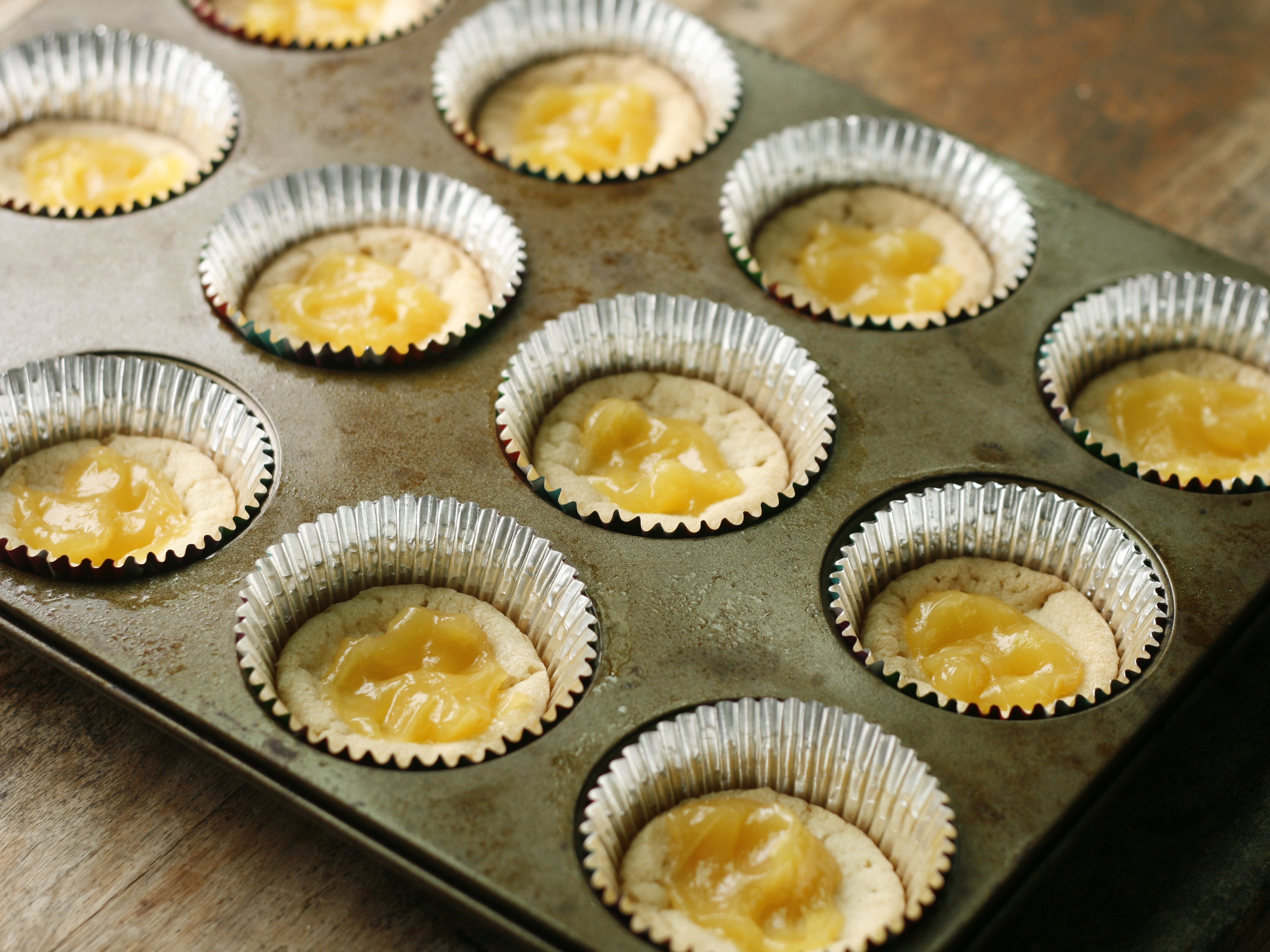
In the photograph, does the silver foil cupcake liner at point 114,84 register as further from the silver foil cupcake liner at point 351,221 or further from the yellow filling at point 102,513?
the yellow filling at point 102,513

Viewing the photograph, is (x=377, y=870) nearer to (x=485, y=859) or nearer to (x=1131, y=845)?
(x=485, y=859)

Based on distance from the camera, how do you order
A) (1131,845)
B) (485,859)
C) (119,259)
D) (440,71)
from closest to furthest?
1. (485,859)
2. (1131,845)
3. (119,259)
4. (440,71)

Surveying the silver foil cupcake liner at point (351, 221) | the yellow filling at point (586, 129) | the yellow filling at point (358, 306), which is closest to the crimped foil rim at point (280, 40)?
the yellow filling at point (586, 129)

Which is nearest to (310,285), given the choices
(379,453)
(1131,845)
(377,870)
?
(379,453)

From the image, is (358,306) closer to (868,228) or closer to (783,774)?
(868,228)

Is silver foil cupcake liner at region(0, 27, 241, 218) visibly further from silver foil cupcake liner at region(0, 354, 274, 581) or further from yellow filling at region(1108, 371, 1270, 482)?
A: yellow filling at region(1108, 371, 1270, 482)

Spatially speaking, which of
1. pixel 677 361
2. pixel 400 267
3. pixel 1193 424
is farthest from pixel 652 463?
pixel 1193 424

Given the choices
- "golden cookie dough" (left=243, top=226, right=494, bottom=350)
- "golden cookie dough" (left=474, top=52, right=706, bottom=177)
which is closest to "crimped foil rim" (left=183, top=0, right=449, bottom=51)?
"golden cookie dough" (left=474, top=52, right=706, bottom=177)
